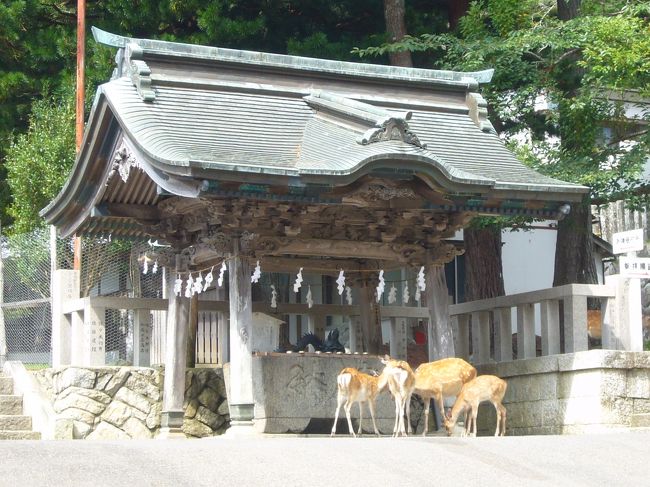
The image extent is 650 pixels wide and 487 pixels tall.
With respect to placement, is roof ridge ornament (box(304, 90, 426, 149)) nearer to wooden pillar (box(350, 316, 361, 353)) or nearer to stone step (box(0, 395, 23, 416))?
wooden pillar (box(350, 316, 361, 353))

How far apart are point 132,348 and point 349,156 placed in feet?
20.4

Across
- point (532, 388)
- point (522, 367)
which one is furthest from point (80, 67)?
point (532, 388)

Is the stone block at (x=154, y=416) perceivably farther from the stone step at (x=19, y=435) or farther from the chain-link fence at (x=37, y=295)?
the chain-link fence at (x=37, y=295)

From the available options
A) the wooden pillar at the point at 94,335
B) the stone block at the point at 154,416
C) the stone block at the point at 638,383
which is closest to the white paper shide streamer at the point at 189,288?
the wooden pillar at the point at 94,335

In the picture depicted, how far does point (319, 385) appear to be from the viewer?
51.0 feet

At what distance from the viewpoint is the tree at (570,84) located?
16750 mm

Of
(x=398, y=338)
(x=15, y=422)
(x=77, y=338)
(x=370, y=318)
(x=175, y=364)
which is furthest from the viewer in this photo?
(x=398, y=338)

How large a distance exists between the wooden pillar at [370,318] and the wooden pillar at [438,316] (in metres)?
2.12

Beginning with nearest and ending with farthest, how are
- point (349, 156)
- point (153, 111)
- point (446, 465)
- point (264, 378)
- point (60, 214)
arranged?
point (446, 465) < point (349, 156) < point (153, 111) < point (264, 378) < point (60, 214)

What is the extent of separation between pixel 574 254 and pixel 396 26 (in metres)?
5.21

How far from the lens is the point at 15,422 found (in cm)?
1667

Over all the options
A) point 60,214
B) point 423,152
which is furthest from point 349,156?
point 60,214

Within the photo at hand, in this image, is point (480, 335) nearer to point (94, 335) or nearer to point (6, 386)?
point (94, 335)

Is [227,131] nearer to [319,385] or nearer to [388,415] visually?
[319,385]
